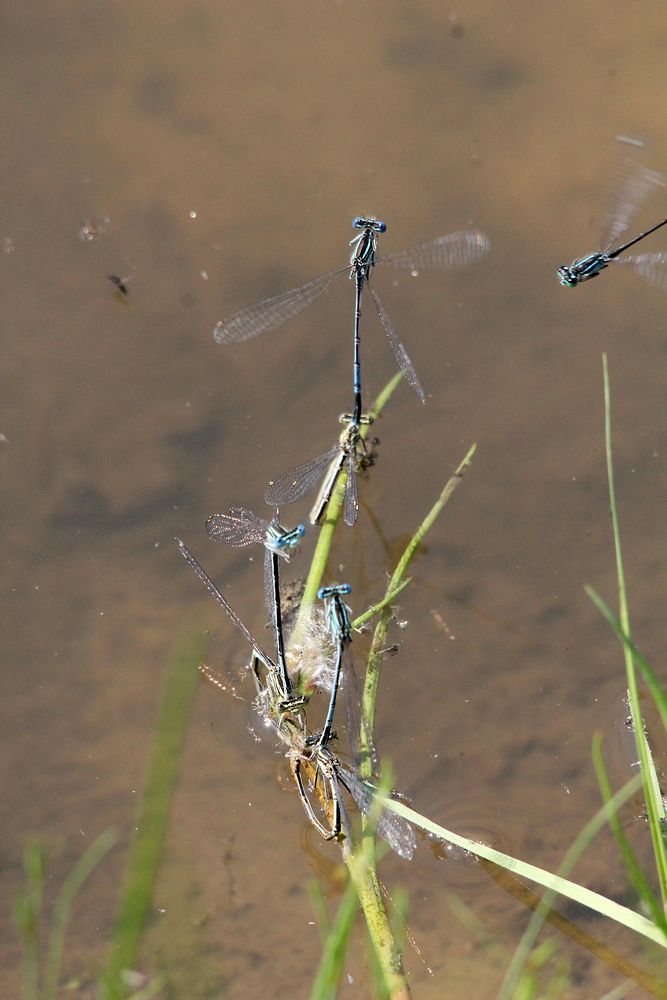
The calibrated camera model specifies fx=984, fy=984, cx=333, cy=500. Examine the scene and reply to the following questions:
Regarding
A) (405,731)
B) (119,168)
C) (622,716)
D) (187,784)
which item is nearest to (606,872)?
(622,716)

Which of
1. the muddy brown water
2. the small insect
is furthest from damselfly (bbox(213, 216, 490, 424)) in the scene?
the small insect

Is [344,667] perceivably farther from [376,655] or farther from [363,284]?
[363,284]

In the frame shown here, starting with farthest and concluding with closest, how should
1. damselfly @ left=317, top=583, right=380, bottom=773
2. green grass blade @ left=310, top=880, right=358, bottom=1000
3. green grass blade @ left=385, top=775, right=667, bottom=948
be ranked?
damselfly @ left=317, top=583, right=380, bottom=773
green grass blade @ left=385, top=775, right=667, bottom=948
green grass blade @ left=310, top=880, right=358, bottom=1000

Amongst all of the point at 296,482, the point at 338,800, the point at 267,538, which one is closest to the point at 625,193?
the point at 296,482

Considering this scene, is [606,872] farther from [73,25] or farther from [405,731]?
[73,25]

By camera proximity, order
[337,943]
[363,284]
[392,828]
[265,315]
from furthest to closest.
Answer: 1. [363,284]
2. [265,315]
3. [392,828]
4. [337,943]

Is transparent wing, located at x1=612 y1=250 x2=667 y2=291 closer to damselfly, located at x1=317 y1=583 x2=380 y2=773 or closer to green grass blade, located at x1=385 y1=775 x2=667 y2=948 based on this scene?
damselfly, located at x1=317 y1=583 x2=380 y2=773
